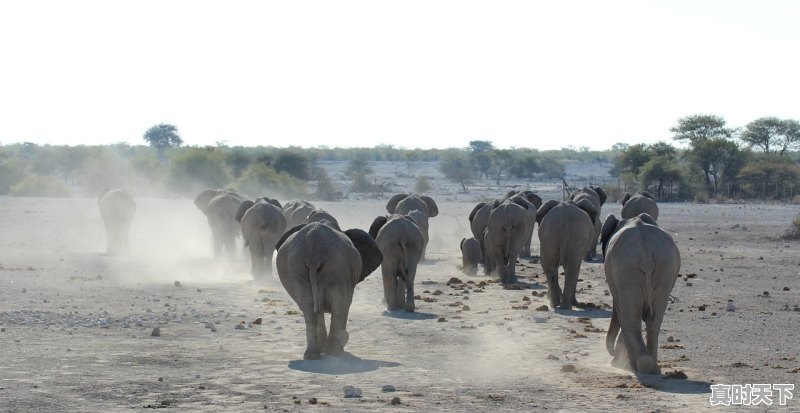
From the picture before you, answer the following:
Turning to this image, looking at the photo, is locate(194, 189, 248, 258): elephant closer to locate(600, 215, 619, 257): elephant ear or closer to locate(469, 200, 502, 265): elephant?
locate(469, 200, 502, 265): elephant

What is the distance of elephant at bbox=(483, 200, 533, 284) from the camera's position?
955 inches

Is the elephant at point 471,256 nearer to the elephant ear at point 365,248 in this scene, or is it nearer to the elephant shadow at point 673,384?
the elephant ear at point 365,248

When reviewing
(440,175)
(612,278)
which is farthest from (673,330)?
(440,175)

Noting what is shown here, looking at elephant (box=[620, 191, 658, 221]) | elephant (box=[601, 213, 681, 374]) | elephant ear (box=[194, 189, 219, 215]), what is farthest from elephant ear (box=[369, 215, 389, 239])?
elephant ear (box=[194, 189, 219, 215])

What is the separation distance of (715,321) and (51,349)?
376 inches

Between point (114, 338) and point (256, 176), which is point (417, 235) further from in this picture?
point (256, 176)

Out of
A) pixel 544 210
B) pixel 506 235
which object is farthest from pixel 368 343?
pixel 506 235

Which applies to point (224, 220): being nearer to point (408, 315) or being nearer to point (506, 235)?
point (506, 235)

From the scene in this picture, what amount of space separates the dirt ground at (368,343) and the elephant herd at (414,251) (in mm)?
442

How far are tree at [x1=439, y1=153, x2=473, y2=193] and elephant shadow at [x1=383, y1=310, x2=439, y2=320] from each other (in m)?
69.6

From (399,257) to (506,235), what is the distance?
5.51 meters

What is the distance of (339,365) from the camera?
45.7 ft

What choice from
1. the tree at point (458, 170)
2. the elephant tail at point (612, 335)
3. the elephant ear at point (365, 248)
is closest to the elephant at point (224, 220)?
the elephant ear at point (365, 248)

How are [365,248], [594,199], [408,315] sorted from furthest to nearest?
[594,199]
[408,315]
[365,248]
